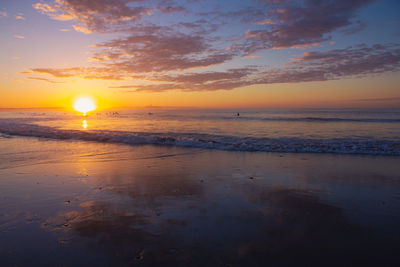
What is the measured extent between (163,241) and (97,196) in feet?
10.2

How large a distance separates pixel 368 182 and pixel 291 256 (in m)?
5.55

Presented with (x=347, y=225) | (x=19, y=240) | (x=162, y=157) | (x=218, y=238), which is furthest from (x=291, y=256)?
(x=162, y=157)

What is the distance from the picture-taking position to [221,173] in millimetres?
8914

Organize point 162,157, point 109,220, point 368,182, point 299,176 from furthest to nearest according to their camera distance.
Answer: point 162,157 < point 299,176 < point 368,182 < point 109,220

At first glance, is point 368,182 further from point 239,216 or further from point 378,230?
point 239,216

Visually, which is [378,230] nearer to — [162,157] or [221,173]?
[221,173]

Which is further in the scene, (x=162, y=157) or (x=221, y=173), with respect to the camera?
(x=162, y=157)

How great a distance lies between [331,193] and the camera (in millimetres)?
6691

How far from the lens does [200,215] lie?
5293 mm

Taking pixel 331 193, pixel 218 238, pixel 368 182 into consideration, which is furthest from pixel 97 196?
pixel 368 182

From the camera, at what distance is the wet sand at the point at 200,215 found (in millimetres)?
3848

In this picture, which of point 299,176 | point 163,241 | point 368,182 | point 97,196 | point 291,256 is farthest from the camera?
point 299,176

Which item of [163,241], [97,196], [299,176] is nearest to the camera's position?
[163,241]

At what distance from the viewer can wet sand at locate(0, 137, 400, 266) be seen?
3848 millimetres
